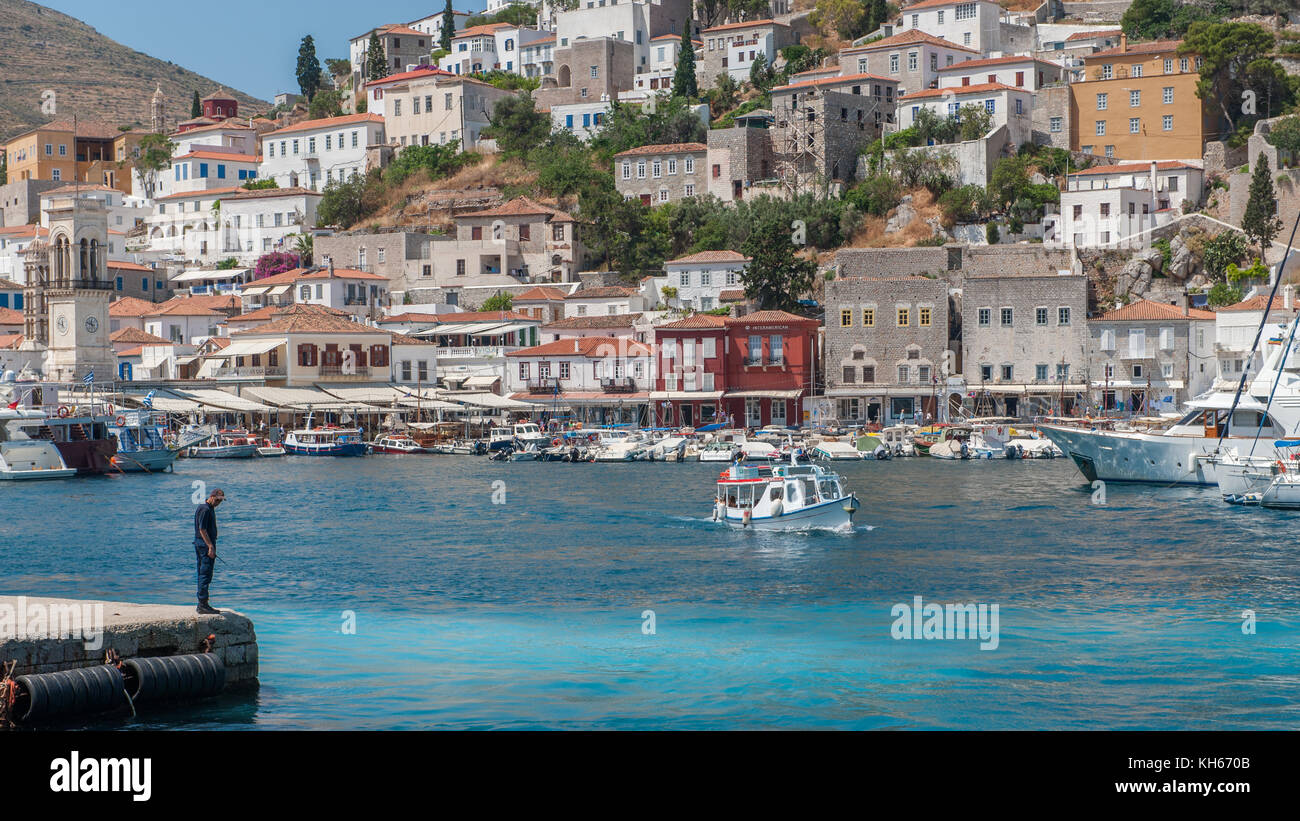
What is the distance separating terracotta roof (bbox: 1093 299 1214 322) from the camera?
61.8 m

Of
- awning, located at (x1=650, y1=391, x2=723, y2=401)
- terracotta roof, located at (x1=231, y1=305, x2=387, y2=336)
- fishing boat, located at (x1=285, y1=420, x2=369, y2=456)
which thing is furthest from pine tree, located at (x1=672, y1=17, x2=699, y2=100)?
fishing boat, located at (x1=285, y1=420, x2=369, y2=456)

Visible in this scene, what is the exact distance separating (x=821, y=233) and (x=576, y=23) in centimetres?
3210

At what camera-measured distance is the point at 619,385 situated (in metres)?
69.3

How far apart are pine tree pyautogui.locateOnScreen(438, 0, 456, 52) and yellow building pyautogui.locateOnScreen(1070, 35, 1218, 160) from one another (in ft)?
165

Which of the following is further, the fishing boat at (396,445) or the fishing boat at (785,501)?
the fishing boat at (396,445)

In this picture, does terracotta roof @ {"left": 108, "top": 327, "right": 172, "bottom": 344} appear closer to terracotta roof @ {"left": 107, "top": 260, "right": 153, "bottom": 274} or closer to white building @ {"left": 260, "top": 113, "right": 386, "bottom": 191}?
terracotta roof @ {"left": 107, "top": 260, "right": 153, "bottom": 274}

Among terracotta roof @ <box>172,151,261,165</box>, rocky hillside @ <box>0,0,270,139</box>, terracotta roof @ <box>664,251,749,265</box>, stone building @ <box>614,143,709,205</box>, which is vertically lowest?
terracotta roof @ <box>664,251,749,265</box>

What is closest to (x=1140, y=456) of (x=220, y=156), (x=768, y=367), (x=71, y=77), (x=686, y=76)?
(x=768, y=367)

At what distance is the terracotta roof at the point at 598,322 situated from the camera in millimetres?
71250

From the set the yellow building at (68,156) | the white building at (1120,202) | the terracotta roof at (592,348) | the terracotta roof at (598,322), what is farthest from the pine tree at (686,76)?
the yellow building at (68,156)

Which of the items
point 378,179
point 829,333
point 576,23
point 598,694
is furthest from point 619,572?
point 576,23

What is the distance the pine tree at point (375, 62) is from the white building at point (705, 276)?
41082 mm

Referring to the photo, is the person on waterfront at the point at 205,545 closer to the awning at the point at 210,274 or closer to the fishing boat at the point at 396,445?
the fishing boat at the point at 396,445
